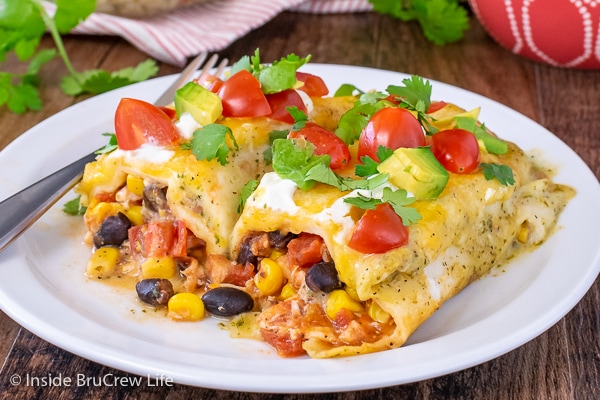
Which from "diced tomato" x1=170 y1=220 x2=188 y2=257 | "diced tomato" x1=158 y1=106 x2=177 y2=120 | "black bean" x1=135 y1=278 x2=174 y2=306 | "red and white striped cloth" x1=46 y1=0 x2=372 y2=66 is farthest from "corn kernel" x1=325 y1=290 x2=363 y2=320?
"red and white striped cloth" x1=46 y1=0 x2=372 y2=66

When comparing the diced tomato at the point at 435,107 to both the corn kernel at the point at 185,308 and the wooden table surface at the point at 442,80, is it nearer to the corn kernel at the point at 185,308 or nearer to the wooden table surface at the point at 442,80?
the wooden table surface at the point at 442,80

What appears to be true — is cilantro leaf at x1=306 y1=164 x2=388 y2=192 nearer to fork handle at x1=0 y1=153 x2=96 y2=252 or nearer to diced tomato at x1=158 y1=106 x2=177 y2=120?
diced tomato at x1=158 y1=106 x2=177 y2=120

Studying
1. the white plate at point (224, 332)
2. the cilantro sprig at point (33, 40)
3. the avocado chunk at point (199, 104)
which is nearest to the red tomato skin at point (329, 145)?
the avocado chunk at point (199, 104)

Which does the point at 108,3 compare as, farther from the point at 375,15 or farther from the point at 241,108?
the point at 241,108

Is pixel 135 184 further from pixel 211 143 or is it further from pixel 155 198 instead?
pixel 211 143

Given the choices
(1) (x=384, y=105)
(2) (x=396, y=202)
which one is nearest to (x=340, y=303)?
(2) (x=396, y=202)
